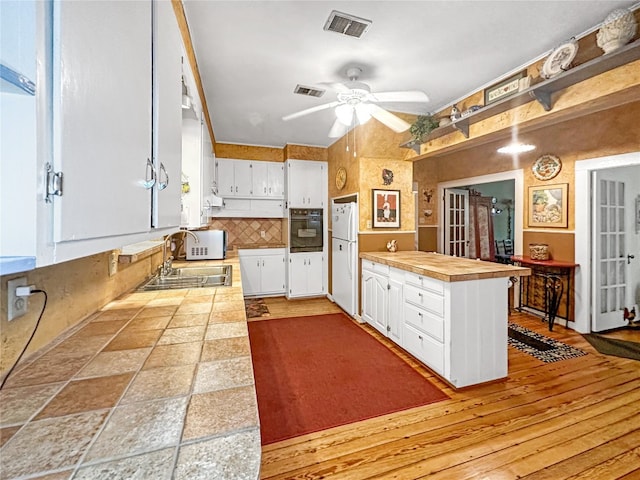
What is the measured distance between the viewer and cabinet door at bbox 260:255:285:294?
491cm

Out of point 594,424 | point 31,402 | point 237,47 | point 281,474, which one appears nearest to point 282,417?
point 281,474

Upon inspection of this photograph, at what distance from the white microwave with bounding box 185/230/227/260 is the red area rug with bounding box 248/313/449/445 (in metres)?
1.11

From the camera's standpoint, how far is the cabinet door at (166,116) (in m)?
1.03

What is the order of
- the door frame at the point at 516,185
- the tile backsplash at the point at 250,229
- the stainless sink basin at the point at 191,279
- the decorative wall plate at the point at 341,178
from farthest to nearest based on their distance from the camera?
the tile backsplash at the point at 250,229 < the decorative wall plate at the point at 341,178 < the door frame at the point at 516,185 < the stainless sink basin at the point at 191,279

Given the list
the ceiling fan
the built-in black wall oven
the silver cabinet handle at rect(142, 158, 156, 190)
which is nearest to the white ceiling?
the ceiling fan

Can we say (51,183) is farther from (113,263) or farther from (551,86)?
(551,86)

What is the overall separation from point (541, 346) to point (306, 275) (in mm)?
3286

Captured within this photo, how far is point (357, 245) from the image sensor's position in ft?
12.5

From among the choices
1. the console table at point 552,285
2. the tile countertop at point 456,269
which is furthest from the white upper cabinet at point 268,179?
the console table at point 552,285

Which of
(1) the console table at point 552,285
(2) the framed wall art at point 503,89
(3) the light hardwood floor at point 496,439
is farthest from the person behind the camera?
(1) the console table at point 552,285

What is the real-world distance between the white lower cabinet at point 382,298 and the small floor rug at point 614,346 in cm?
208

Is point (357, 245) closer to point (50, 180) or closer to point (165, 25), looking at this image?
point (165, 25)

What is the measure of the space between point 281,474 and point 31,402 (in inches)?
49.8

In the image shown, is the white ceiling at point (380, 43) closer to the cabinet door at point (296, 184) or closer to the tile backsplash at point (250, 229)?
the cabinet door at point (296, 184)
